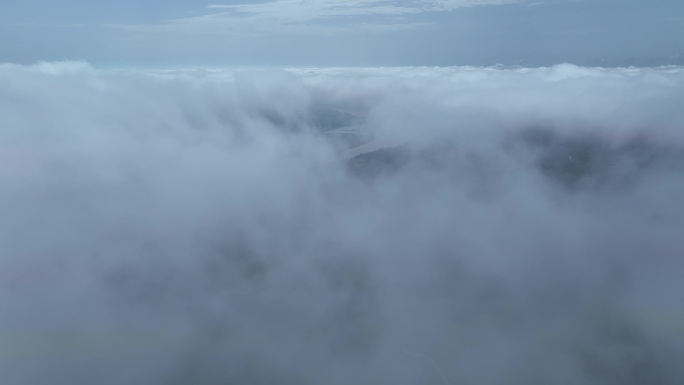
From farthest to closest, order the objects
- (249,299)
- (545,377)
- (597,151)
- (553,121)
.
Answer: (553,121)
(597,151)
(249,299)
(545,377)

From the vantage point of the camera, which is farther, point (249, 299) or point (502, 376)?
point (249, 299)

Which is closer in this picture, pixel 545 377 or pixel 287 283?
pixel 545 377

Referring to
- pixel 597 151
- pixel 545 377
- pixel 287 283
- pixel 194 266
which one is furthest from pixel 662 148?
pixel 194 266

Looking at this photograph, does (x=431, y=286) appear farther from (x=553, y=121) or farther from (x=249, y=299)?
(x=553, y=121)

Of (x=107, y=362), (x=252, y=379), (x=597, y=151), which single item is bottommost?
(x=597, y=151)

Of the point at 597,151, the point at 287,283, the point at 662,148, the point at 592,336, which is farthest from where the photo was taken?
the point at 597,151

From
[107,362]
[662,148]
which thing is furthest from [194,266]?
[662,148]

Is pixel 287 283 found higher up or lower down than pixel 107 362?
lower down

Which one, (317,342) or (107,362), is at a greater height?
(107,362)

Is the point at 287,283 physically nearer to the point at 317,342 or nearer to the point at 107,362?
the point at 317,342
